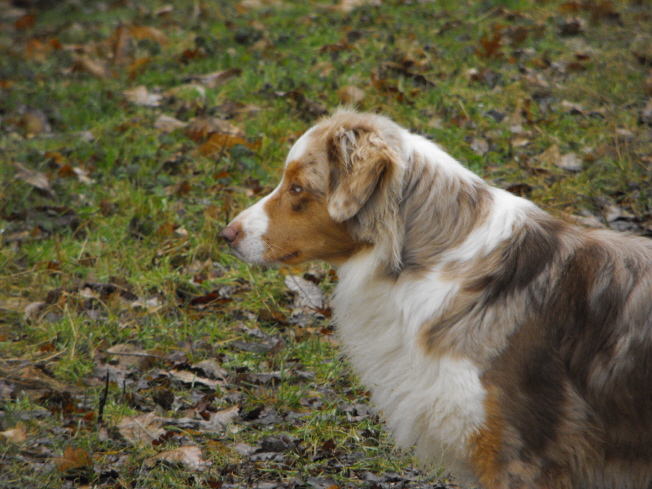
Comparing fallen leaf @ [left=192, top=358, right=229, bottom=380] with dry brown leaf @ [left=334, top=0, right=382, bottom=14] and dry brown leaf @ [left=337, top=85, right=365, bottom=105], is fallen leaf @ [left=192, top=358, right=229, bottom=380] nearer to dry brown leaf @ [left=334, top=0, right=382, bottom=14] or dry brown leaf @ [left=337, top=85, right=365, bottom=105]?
dry brown leaf @ [left=337, top=85, right=365, bottom=105]

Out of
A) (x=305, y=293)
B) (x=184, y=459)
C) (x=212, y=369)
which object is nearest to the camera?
(x=184, y=459)

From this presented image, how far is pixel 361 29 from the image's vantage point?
8.80 metres

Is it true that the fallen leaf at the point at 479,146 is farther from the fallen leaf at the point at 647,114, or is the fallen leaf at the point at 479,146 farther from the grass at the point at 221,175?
the fallen leaf at the point at 647,114

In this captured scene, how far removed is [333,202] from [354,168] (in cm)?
18

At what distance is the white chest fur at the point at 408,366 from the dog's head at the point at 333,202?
137mm

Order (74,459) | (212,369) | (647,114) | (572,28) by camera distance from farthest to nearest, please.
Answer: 1. (572,28)
2. (647,114)
3. (212,369)
4. (74,459)

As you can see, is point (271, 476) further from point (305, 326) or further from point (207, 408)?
point (305, 326)

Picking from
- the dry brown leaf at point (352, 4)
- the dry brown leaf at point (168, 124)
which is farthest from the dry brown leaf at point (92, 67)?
the dry brown leaf at point (352, 4)

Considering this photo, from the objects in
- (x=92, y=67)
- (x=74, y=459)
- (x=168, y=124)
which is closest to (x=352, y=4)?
(x=92, y=67)

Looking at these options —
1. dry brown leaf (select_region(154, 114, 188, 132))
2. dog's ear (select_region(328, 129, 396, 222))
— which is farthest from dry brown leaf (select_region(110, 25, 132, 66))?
dog's ear (select_region(328, 129, 396, 222))

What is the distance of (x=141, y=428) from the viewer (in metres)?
3.61

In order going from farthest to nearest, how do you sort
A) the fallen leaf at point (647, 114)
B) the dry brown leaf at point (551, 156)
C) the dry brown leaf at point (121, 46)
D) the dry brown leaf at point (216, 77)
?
the dry brown leaf at point (121, 46)
the dry brown leaf at point (216, 77)
the fallen leaf at point (647, 114)
the dry brown leaf at point (551, 156)

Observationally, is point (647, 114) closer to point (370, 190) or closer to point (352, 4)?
point (370, 190)

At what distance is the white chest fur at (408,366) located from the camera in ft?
8.93
